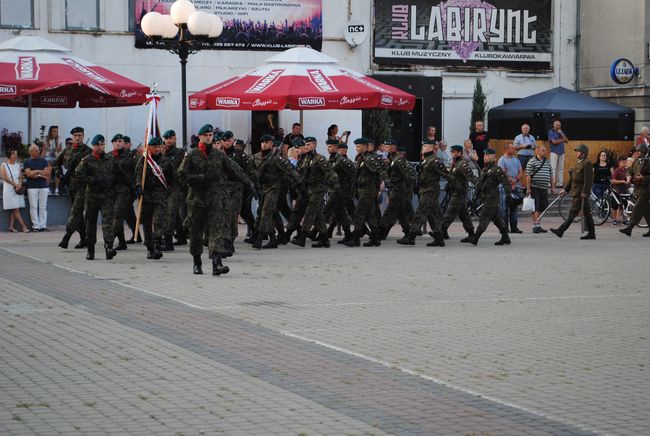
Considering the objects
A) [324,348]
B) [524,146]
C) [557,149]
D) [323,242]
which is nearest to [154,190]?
[323,242]

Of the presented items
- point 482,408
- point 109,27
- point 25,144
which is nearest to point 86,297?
point 482,408

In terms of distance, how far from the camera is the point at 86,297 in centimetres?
1417

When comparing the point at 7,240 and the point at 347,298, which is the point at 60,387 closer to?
the point at 347,298

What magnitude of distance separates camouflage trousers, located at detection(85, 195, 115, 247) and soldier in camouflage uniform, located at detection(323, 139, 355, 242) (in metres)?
4.12

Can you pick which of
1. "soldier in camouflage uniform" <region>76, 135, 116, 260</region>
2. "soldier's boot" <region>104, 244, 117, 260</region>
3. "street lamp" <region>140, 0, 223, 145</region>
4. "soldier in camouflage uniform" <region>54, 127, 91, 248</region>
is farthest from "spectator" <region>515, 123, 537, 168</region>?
"soldier's boot" <region>104, 244, 117, 260</region>

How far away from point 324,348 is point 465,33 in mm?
25539

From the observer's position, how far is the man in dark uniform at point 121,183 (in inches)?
784

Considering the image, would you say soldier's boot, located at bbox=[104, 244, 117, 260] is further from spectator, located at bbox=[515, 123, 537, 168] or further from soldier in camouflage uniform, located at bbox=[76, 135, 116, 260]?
spectator, located at bbox=[515, 123, 537, 168]

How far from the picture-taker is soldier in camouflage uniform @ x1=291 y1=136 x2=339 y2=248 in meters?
21.4

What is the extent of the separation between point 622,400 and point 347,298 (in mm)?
5855

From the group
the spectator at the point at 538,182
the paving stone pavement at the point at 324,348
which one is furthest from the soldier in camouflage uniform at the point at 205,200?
the spectator at the point at 538,182

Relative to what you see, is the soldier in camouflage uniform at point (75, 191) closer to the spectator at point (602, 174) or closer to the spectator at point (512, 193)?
the spectator at point (512, 193)

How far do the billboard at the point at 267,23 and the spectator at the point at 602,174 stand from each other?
8420 millimetres

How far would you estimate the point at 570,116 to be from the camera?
32406 mm
